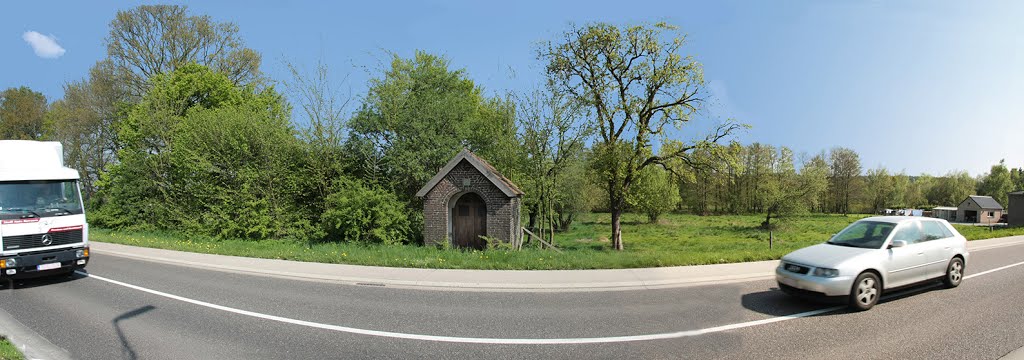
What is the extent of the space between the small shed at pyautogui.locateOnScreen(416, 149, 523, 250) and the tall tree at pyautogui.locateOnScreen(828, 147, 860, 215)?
73.4m

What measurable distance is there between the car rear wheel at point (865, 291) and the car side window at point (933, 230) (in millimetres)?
2104

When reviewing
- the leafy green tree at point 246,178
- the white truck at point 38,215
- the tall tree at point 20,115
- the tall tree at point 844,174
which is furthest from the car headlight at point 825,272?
the tall tree at point 844,174

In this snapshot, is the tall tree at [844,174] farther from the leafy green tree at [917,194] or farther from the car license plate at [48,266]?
the car license plate at [48,266]

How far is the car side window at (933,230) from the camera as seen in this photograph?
8133 millimetres

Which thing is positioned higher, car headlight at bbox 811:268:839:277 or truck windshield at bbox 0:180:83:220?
truck windshield at bbox 0:180:83:220

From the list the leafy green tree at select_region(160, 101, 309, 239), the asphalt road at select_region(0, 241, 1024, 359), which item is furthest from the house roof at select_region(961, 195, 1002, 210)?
the leafy green tree at select_region(160, 101, 309, 239)

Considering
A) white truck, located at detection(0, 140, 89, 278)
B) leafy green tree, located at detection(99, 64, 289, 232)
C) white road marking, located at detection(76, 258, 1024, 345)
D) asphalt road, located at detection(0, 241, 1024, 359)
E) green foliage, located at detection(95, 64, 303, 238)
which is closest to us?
asphalt road, located at detection(0, 241, 1024, 359)

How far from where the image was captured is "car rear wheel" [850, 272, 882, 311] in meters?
6.78

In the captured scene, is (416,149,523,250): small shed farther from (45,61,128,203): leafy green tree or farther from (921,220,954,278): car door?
(45,61,128,203): leafy green tree

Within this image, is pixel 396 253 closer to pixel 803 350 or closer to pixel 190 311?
pixel 190 311

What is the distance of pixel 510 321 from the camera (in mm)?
6727

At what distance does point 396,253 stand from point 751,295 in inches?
365

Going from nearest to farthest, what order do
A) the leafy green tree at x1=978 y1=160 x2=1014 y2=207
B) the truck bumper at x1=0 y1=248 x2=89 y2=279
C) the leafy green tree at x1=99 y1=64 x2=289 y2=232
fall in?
the truck bumper at x1=0 y1=248 x2=89 y2=279 → the leafy green tree at x1=99 y1=64 x2=289 y2=232 → the leafy green tree at x1=978 y1=160 x2=1014 y2=207

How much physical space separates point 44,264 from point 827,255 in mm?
16004
